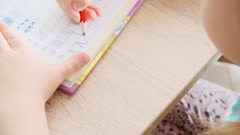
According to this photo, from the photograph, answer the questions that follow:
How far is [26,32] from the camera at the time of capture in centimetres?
74

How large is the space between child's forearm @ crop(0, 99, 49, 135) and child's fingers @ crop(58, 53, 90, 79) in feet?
0.21

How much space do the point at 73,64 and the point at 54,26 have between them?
0.27 feet

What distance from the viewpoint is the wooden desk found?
2.22 feet

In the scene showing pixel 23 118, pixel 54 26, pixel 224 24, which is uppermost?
pixel 224 24

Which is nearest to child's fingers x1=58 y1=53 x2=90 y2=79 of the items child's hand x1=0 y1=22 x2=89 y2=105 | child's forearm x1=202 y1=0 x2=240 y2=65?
child's hand x1=0 y1=22 x2=89 y2=105

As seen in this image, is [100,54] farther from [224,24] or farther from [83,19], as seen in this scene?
[224,24]

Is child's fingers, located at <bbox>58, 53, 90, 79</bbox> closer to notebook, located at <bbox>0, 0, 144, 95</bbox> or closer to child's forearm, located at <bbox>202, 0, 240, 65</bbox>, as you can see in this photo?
notebook, located at <bbox>0, 0, 144, 95</bbox>

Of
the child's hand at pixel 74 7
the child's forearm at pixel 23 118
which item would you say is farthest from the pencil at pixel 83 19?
→ the child's forearm at pixel 23 118

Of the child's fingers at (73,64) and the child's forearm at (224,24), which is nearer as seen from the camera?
the child's forearm at (224,24)

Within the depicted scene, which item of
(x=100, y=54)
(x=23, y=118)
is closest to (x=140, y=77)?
(x=100, y=54)

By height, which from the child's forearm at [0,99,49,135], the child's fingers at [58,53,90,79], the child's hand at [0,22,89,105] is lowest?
the child's forearm at [0,99,49,135]

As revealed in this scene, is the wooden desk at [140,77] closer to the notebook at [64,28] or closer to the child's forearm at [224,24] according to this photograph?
the notebook at [64,28]

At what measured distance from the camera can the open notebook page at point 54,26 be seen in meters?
0.72

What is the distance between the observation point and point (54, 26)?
74 cm
